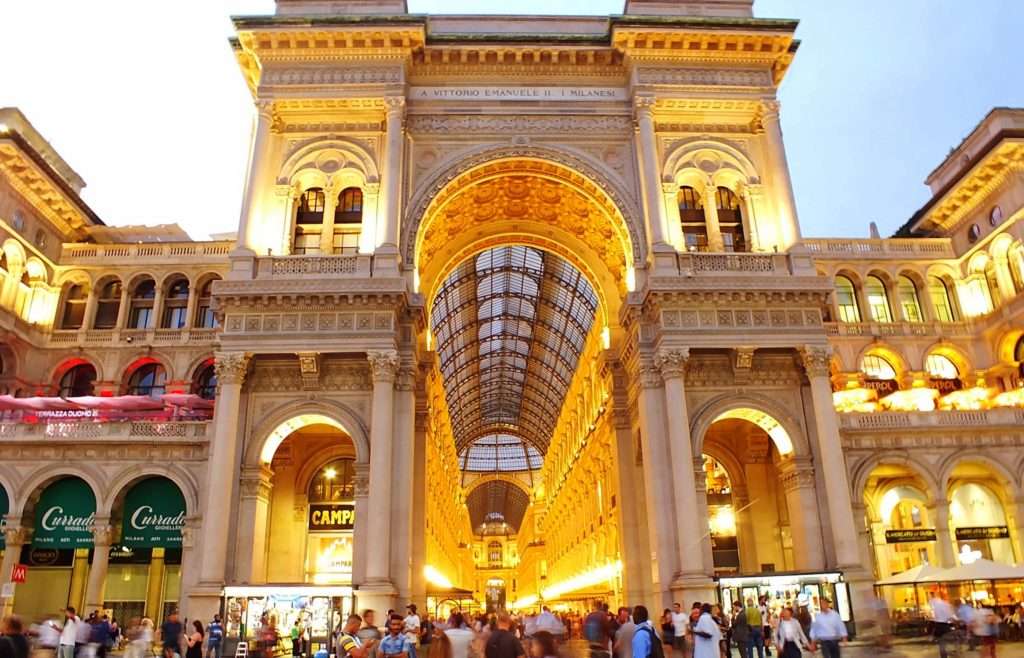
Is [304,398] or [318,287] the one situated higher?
[318,287]

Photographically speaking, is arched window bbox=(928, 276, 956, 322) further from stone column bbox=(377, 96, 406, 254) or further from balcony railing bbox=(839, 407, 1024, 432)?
stone column bbox=(377, 96, 406, 254)

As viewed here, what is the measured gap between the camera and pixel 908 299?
129 ft

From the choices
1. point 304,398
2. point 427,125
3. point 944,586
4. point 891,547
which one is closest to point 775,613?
point 944,586

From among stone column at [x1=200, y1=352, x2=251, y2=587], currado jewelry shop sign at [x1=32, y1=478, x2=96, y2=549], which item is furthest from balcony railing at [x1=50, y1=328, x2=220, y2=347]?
stone column at [x1=200, y1=352, x2=251, y2=587]

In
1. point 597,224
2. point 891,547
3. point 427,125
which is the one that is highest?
point 427,125

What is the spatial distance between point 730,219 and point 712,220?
6.90 ft

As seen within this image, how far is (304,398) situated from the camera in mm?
27172

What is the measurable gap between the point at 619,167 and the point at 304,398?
15.3 meters

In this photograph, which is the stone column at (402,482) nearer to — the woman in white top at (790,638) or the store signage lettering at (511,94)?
the store signage lettering at (511,94)

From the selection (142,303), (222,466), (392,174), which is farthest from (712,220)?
(142,303)

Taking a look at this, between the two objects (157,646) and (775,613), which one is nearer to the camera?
(775,613)

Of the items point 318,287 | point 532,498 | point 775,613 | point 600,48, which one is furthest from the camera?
point 532,498

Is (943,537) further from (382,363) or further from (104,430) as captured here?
(104,430)

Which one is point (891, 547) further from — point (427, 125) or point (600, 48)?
point (427, 125)
